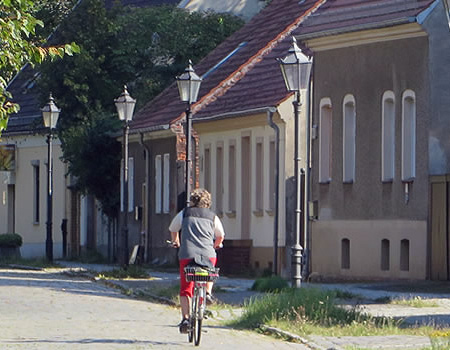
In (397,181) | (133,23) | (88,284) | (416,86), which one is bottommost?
(88,284)

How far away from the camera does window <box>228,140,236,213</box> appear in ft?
126

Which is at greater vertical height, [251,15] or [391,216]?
[251,15]

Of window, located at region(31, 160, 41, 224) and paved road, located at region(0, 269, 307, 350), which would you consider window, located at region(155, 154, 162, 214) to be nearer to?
window, located at region(31, 160, 41, 224)

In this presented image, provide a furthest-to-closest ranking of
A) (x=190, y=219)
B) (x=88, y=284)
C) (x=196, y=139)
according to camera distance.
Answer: (x=196, y=139) → (x=88, y=284) → (x=190, y=219)

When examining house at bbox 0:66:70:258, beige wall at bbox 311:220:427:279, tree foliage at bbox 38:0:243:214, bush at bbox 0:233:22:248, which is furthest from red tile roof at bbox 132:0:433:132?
house at bbox 0:66:70:258

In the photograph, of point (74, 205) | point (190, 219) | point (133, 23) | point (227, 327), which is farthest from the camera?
point (74, 205)

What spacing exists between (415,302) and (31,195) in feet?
110

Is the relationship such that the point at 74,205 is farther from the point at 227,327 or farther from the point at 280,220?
the point at 227,327

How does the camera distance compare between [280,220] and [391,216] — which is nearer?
[391,216]

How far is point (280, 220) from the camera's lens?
34.8 m

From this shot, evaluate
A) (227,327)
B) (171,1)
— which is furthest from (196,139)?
(227,327)

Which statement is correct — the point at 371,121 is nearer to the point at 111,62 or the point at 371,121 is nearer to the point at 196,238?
the point at 196,238

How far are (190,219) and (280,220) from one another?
60.1 ft

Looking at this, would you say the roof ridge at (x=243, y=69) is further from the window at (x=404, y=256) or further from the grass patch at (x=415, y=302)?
the grass patch at (x=415, y=302)
